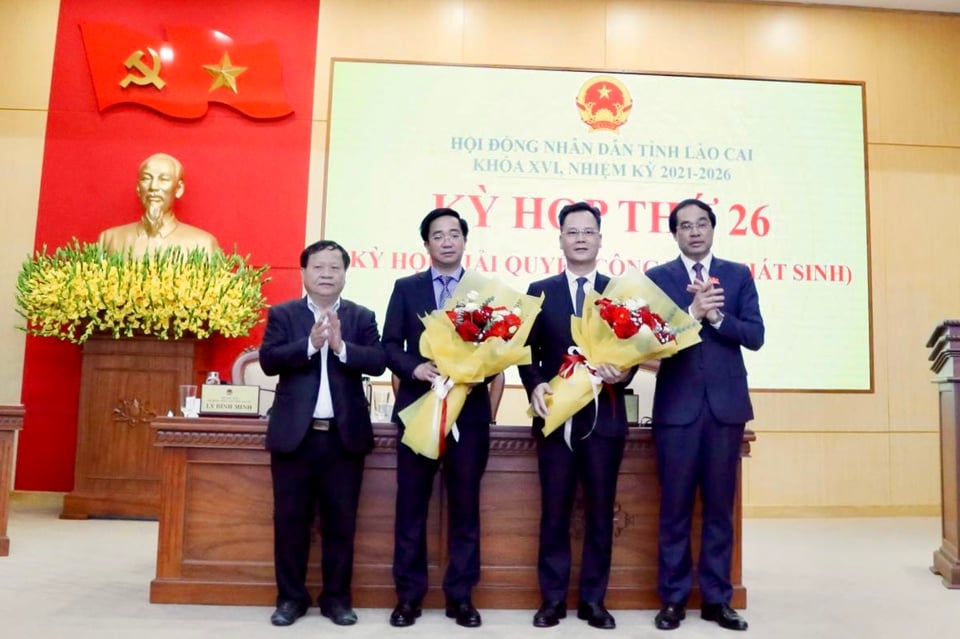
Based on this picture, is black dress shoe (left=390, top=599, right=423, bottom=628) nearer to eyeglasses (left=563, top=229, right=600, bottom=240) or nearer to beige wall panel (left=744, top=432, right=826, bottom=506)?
eyeglasses (left=563, top=229, right=600, bottom=240)

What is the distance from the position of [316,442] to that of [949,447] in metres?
2.80

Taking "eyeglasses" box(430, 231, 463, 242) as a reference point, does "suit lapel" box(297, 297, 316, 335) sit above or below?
below

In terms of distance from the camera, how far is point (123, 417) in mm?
4699

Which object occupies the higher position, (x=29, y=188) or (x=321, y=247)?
(x=29, y=188)

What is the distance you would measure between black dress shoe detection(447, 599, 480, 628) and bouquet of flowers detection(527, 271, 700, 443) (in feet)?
2.14

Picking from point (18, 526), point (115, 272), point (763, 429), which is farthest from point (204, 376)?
point (763, 429)

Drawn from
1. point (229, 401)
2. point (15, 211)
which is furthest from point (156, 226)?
point (229, 401)

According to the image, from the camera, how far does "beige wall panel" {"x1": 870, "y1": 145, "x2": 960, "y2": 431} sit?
559 centimetres

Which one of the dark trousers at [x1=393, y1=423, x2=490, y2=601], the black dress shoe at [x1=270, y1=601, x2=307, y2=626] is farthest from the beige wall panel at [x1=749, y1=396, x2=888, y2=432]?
the black dress shoe at [x1=270, y1=601, x2=307, y2=626]

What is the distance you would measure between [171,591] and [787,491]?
4.16 metres

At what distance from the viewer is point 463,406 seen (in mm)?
2660

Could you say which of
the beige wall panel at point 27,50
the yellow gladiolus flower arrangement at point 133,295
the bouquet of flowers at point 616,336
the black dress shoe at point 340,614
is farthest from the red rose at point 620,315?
the beige wall panel at point 27,50

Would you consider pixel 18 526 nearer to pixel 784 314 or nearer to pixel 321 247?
pixel 321 247

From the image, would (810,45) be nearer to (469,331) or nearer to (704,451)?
(704,451)
